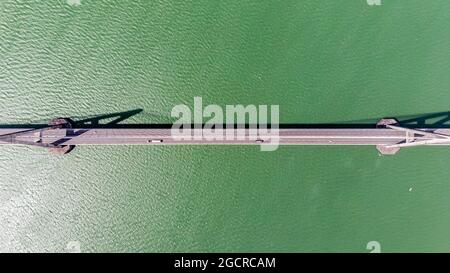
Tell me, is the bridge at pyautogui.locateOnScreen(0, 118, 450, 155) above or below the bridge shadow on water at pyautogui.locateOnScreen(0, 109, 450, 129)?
below

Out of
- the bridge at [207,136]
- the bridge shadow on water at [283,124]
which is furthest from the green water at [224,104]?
the bridge at [207,136]

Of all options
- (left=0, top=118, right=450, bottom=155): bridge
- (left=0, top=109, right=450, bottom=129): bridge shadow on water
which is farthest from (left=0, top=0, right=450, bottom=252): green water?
(left=0, top=118, right=450, bottom=155): bridge

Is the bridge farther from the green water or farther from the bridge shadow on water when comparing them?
the green water

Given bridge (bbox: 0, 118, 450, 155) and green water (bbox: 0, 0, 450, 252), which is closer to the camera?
bridge (bbox: 0, 118, 450, 155)

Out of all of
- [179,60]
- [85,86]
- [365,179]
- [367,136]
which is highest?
[179,60]

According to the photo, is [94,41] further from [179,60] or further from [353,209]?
[353,209]

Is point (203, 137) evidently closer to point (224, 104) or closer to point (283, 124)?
point (224, 104)

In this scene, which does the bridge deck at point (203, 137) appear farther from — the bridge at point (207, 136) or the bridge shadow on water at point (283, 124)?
the bridge shadow on water at point (283, 124)

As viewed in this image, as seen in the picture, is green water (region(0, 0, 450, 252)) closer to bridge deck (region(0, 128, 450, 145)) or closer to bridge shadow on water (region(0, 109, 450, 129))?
bridge shadow on water (region(0, 109, 450, 129))
